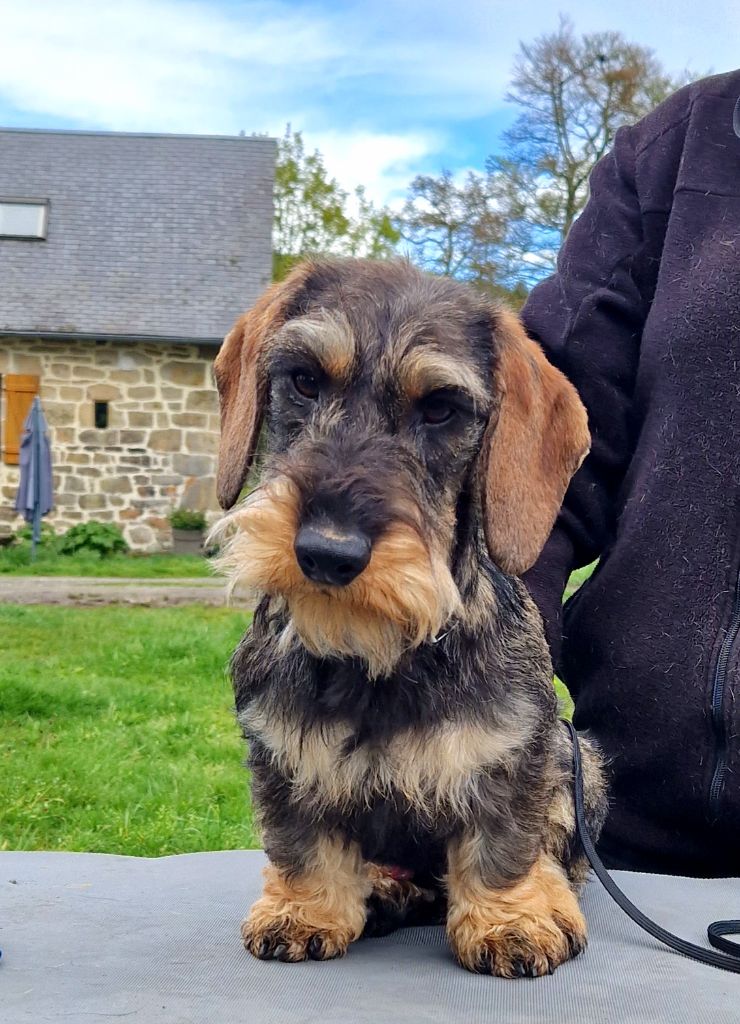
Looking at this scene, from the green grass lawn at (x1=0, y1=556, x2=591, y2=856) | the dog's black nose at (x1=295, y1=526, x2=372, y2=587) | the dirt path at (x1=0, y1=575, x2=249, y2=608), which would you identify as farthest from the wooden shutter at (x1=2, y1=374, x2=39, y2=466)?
the dog's black nose at (x1=295, y1=526, x2=372, y2=587)

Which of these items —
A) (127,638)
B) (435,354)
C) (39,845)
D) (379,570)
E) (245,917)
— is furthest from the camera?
(127,638)

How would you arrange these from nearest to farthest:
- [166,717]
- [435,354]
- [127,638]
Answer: [435,354] < [166,717] < [127,638]

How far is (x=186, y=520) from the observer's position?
1942 cm

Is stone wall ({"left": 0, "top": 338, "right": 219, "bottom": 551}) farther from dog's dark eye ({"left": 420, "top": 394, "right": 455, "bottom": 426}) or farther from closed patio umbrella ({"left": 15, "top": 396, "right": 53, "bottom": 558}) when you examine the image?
dog's dark eye ({"left": 420, "top": 394, "right": 455, "bottom": 426})

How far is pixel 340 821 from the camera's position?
2309 mm

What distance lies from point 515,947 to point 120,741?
16.7 feet

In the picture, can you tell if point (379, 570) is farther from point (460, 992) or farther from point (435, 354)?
point (460, 992)

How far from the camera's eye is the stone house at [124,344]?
19.6m

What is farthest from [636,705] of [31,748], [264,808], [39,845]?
[31,748]

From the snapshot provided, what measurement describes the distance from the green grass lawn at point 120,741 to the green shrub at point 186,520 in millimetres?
8658

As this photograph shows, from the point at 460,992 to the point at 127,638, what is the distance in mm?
8255

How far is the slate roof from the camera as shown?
65.2 ft

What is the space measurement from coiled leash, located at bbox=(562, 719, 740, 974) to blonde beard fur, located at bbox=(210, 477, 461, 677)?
0.68 meters

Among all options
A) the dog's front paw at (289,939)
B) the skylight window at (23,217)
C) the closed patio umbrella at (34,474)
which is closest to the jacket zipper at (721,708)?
the dog's front paw at (289,939)
